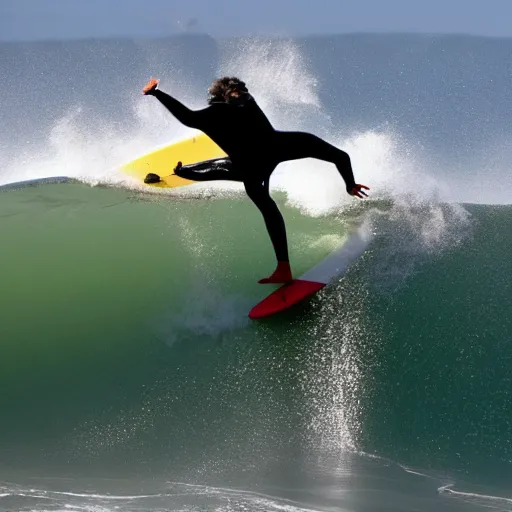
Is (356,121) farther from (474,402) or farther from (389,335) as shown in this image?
(474,402)

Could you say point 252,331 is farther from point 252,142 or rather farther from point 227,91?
point 227,91

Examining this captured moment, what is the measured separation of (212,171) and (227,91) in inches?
22.4

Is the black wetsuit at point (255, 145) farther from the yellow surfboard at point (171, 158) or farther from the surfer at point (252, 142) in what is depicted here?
the yellow surfboard at point (171, 158)

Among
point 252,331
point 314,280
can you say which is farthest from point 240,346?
point 314,280

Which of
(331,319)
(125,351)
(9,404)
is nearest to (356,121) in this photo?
(331,319)

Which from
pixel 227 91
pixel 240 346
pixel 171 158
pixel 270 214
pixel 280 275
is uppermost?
pixel 171 158

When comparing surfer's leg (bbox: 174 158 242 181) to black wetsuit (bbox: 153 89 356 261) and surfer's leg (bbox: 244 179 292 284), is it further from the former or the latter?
surfer's leg (bbox: 244 179 292 284)

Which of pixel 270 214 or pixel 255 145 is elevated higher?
pixel 255 145

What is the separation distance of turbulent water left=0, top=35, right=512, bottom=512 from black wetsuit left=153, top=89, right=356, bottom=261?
547mm

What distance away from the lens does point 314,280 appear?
4742 mm

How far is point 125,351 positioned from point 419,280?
1726mm

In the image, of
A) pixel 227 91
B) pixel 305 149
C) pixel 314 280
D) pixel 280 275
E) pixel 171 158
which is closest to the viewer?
pixel 227 91

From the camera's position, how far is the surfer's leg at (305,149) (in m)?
4.43

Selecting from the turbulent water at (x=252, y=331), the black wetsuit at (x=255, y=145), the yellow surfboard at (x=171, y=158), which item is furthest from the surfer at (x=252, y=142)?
the yellow surfboard at (x=171, y=158)
